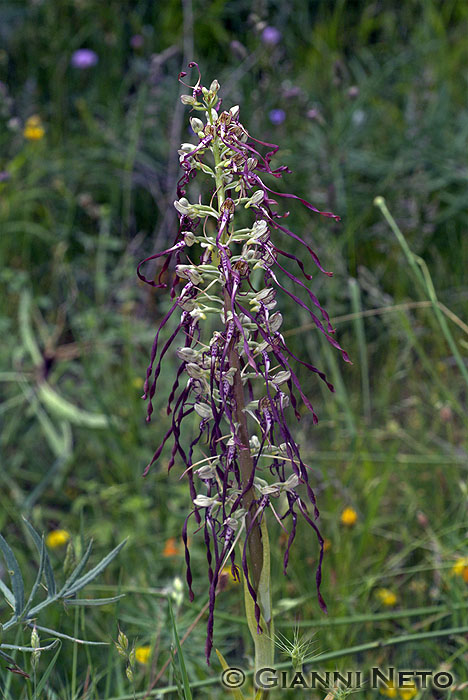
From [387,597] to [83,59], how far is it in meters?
3.40

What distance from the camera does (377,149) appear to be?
3.65 meters

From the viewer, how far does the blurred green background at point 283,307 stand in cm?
202

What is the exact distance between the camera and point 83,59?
161 inches

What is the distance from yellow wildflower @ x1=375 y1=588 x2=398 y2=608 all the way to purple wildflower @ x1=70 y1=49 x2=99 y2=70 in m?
3.31

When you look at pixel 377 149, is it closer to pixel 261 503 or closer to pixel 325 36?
pixel 325 36

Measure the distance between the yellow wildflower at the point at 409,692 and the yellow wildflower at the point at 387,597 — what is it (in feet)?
0.94

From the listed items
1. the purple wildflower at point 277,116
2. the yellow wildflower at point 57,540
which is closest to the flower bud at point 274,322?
the yellow wildflower at point 57,540

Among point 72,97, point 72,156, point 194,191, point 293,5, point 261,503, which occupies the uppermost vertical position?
point 293,5

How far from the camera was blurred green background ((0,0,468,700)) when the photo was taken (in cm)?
202

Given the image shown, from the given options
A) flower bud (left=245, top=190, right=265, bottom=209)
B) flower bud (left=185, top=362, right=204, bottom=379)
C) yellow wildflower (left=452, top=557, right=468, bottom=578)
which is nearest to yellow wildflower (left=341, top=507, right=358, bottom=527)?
yellow wildflower (left=452, top=557, right=468, bottom=578)

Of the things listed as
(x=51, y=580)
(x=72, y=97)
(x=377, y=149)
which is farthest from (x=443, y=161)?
(x=51, y=580)

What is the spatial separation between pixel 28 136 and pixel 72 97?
81cm

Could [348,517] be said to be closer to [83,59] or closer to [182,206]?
[182,206]

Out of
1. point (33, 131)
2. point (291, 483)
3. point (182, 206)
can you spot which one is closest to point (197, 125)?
point (182, 206)
